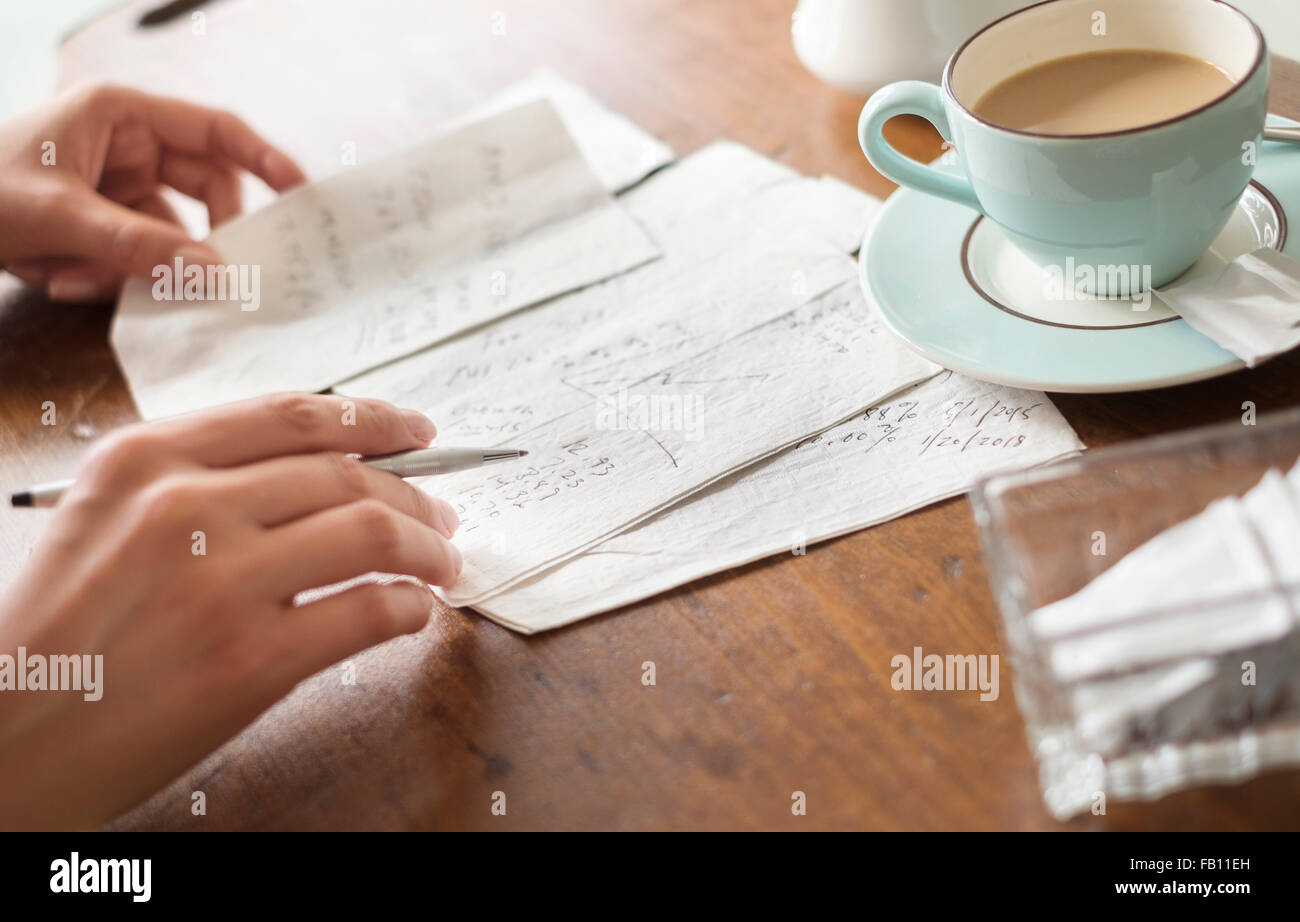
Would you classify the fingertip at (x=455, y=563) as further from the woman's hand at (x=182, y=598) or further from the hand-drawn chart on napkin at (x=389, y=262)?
the hand-drawn chart on napkin at (x=389, y=262)

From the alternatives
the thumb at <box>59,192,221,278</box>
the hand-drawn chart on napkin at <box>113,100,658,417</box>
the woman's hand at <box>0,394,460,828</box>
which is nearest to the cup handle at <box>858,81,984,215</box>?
the hand-drawn chart on napkin at <box>113,100,658,417</box>

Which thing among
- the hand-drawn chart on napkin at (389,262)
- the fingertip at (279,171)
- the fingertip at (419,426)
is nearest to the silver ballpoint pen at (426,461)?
the fingertip at (419,426)

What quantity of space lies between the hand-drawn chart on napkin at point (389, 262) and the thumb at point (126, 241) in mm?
25

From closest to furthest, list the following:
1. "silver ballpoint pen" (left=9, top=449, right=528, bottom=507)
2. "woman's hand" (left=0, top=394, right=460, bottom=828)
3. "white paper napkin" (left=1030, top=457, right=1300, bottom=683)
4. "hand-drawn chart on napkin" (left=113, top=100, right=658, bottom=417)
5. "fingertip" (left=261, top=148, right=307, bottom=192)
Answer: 1. "white paper napkin" (left=1030, top=457, right=1300, bottom=683)
2. "woman's hand" (left=0, top=394, right=460, bottom=828)
3. "silver ballpoint pen" (left=9, top=449, right=528, bottom=507)
4. "hand-drawn chart on napkin" (left=113, top=100, right=658, bottom=417)
5. "fingertip" (left=261, top=148, right=307, bottom=192)

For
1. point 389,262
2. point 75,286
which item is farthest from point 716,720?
point 75,286

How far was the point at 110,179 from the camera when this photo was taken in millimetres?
925

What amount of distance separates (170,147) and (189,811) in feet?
2.12

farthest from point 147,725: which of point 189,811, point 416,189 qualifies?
point 416,189

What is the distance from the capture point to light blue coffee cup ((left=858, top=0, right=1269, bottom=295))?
0.52 m

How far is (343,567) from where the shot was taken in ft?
1.66

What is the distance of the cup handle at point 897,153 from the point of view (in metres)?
0.61

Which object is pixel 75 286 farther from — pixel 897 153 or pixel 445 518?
pixel 897 153

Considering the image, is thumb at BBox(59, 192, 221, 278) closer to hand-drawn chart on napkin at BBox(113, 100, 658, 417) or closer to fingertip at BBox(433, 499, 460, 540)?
hand-drawn chart on napkin at BBox(113, 100, 658, 417)

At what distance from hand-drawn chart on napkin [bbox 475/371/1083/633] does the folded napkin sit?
0.26ft
